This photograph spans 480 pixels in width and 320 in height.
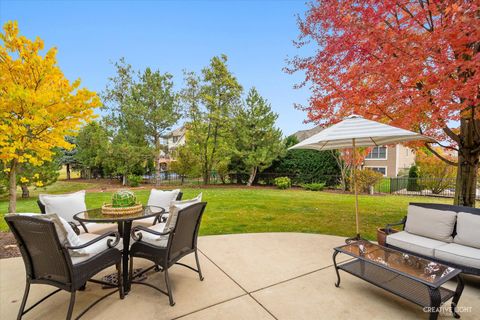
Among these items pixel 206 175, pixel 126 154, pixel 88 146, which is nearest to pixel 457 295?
pixel 206 175

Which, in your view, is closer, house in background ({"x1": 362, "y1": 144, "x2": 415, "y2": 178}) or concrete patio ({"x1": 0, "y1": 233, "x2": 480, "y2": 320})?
concrete patio ({"x1": 0, "y1": 233, "x2": 480, "y2": 320})

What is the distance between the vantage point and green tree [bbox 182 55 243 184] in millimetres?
15516

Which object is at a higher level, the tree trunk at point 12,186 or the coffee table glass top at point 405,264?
the tree trunk at point 12,186

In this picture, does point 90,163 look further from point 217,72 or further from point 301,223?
point 301,223

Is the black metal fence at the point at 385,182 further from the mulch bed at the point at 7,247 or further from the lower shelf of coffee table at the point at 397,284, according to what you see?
the mulch bed at the point at 7,247

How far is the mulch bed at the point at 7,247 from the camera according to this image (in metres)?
3.97

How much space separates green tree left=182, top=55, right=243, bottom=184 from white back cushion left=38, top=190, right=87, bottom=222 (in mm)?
11868

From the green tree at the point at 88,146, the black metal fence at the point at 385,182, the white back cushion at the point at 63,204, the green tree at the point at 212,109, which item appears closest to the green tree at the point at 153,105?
the green tree at the point at 212,109

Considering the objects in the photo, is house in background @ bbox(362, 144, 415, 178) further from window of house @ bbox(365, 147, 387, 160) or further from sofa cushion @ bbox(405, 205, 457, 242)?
sofa cushion @ bbox(405, 205, 457, 242)

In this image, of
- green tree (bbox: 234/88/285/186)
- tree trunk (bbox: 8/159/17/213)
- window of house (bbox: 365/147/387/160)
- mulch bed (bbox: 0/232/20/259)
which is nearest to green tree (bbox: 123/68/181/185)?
green tree (bbox: 234/88/285/186)

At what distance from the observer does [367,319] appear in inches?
89.7

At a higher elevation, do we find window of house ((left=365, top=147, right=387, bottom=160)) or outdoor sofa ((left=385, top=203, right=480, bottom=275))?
window of house ((left=365, top=147, right=387, bottom=160))

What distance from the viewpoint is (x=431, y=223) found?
11.3 ft

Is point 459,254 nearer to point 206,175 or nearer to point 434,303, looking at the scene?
point 434,303
